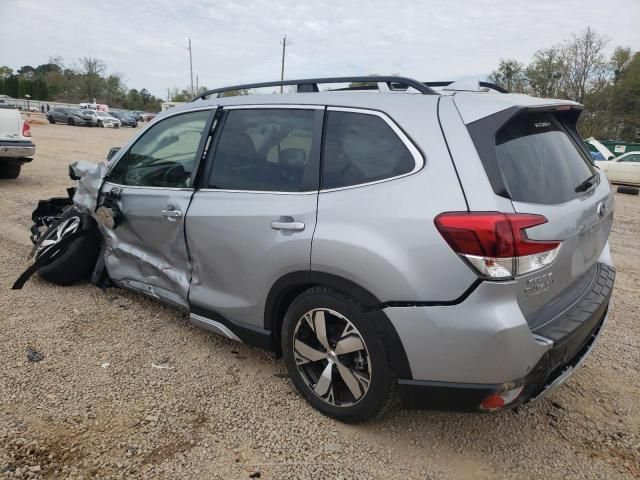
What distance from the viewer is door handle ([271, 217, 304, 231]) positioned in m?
2.40

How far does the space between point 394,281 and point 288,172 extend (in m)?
0.91

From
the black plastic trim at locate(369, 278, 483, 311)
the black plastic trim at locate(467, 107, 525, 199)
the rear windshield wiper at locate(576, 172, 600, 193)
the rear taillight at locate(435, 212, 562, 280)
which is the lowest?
the black plastic trim at locate(369, 278, 483, 311)

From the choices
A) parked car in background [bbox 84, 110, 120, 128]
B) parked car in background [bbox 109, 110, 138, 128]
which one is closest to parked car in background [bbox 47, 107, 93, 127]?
parked car in background [bbox 84, 110, 120, 128]

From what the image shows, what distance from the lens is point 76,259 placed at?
13.2ft

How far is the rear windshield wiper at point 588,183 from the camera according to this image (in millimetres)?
2443

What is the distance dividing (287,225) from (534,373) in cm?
131

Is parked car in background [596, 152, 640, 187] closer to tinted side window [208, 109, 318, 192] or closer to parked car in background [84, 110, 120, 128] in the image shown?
tinted side window [208, 109, 318, 192]

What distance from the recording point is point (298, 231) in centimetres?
240

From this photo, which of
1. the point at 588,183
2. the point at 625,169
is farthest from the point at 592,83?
the point at 588,183

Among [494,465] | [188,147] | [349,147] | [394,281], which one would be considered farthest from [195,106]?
[494,465]

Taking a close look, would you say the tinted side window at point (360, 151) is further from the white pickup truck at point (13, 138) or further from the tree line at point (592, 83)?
the tree line at point (592, 83)

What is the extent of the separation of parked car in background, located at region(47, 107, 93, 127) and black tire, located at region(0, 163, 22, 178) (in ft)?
116

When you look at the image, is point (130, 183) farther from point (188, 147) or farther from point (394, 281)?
point (394, 281)

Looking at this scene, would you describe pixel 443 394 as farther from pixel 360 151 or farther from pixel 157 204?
pixel 157 204
